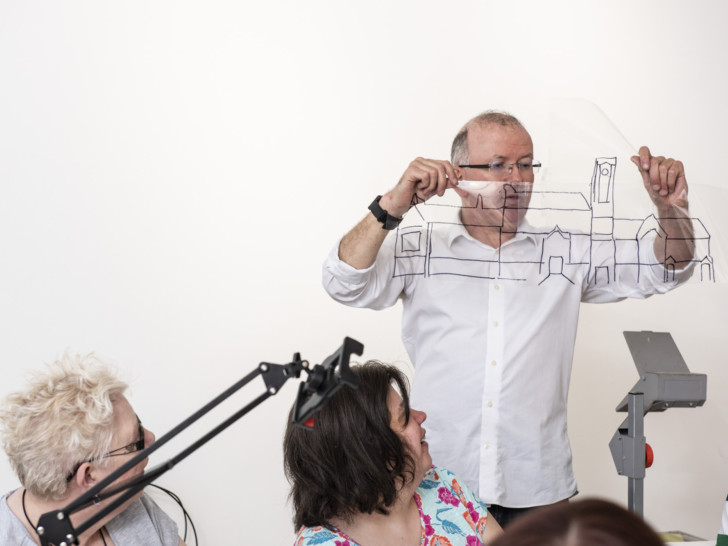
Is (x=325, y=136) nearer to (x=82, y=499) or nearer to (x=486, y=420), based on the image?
(x=486, y=420)

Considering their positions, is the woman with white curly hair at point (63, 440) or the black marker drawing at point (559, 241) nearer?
the woman with white curly hair at point (63, 440)

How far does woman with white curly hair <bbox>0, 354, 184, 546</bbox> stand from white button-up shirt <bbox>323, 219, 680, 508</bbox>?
1.86 ft

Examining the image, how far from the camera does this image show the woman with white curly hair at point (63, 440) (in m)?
1.40

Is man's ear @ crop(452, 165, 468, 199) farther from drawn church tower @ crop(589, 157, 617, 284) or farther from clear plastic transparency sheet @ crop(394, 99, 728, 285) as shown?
drawn church tower @ crop(589, 157, 617, 284)

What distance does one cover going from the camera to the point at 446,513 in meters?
1.62

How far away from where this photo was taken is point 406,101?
284 centimetres

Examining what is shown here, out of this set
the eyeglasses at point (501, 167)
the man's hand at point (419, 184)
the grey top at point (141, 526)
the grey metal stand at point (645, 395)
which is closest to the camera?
the grey top at point (141, 526)

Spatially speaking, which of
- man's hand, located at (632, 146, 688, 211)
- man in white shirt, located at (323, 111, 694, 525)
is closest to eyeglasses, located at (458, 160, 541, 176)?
man in white shirt, located at (323, 111, 694, 525)

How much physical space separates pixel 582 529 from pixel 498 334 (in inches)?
48.1

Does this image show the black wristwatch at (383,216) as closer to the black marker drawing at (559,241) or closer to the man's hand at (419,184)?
the man's hand at (419,184)

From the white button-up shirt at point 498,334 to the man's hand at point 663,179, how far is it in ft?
0.41

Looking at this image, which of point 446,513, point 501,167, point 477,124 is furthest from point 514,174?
point 446,513

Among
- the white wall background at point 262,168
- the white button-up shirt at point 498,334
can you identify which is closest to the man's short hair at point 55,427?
the white button-up shirt at point 498,334

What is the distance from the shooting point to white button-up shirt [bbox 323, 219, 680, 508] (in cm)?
186
